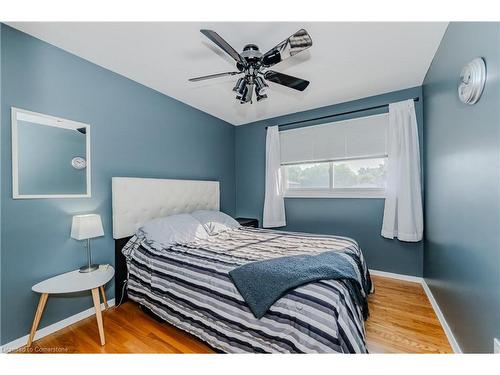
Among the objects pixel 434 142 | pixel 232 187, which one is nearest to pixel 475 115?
pixel 434 142

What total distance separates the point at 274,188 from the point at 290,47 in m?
2.44

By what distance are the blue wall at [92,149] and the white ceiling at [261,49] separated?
0.18 metres

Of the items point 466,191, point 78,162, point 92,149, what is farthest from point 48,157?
point 466,191

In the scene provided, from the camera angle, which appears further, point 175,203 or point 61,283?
point 175,203

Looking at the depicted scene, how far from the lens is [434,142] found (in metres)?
2.18

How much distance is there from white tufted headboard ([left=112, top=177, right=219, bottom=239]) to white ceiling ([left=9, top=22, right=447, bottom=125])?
119 centimetres

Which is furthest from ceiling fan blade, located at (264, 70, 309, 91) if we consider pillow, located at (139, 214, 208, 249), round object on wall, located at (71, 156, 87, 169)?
round object on wall, located at (71, 156, 87, 169)

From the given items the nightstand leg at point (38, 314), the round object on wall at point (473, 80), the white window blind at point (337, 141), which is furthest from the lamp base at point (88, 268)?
the round object on wall at point (473, 80)

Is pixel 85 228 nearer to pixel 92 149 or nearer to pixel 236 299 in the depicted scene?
pixel 92 149

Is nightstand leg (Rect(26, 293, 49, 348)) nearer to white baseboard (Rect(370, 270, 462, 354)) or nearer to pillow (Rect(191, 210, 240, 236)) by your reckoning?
→ pillow (Rect(191, 210, 240, 236))

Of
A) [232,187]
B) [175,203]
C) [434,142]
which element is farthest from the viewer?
[232,187]

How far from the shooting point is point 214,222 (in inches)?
109
